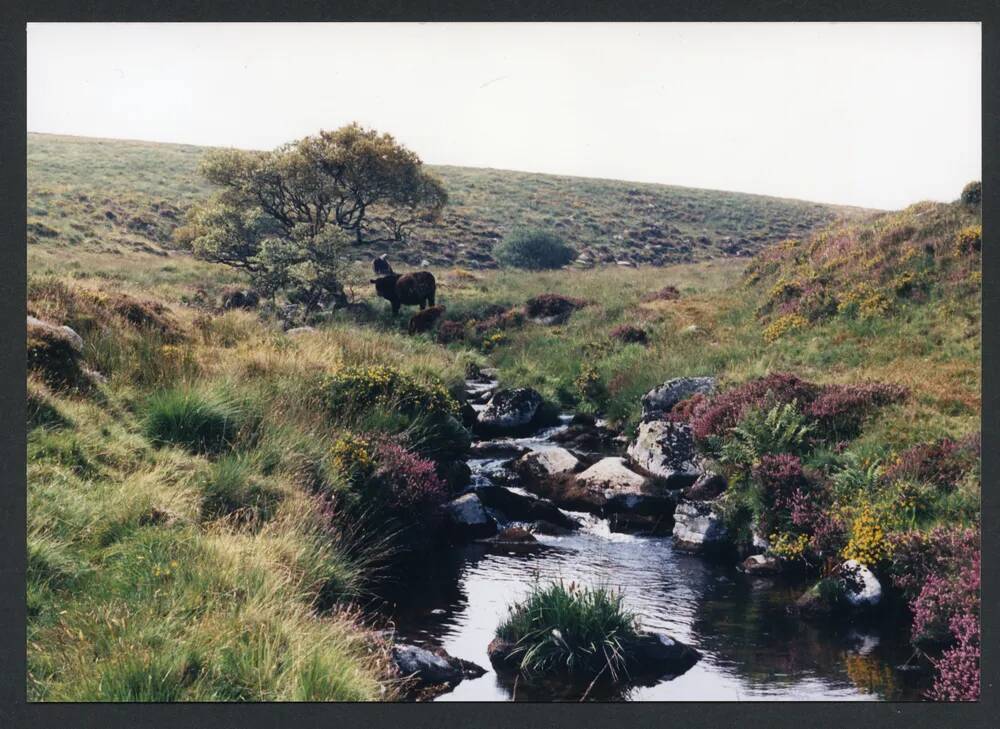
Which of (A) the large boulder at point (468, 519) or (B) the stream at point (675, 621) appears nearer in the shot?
(B) the stream at point (675, 621)

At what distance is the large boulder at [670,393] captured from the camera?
47.5 ft

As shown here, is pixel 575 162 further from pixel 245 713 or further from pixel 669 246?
pixel 669 246

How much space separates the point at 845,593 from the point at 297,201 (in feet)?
62.8

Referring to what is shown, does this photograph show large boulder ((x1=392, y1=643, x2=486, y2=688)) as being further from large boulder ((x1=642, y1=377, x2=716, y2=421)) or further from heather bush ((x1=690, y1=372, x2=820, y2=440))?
large boulder ((x1=642, y1=377, x2=716, y2=421))

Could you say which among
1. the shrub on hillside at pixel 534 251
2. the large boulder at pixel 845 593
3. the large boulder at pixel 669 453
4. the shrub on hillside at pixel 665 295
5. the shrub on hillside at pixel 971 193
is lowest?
the large boulder at pixel 845 593

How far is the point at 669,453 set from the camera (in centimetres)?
1248

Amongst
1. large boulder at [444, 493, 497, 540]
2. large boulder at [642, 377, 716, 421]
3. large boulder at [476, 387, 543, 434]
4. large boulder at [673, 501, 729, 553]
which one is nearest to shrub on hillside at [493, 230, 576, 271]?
large boulder at [476, 387, 543, 434]

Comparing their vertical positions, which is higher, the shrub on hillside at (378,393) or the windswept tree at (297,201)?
the windswept tree at (297,201)

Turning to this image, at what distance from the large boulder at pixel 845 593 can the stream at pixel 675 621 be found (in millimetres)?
174

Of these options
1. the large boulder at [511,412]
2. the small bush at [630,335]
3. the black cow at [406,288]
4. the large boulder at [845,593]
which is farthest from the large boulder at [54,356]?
the black cow at [406,288]

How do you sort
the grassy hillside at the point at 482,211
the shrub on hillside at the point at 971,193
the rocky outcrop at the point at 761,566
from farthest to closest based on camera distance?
1. the grassy hillside at the point at 482,211
2. the shrub on hillside at the point at 971,193
3. the rocky outcrop at the point at 761,566

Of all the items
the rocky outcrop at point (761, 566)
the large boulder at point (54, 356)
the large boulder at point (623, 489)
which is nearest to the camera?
the large boulder at point (54, 356)

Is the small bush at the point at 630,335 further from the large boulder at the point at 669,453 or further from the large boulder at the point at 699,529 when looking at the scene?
the large boulder at the point at 699,529

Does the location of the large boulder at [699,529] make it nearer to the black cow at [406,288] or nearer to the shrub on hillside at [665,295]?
the shrub on hillside at [665,295]
